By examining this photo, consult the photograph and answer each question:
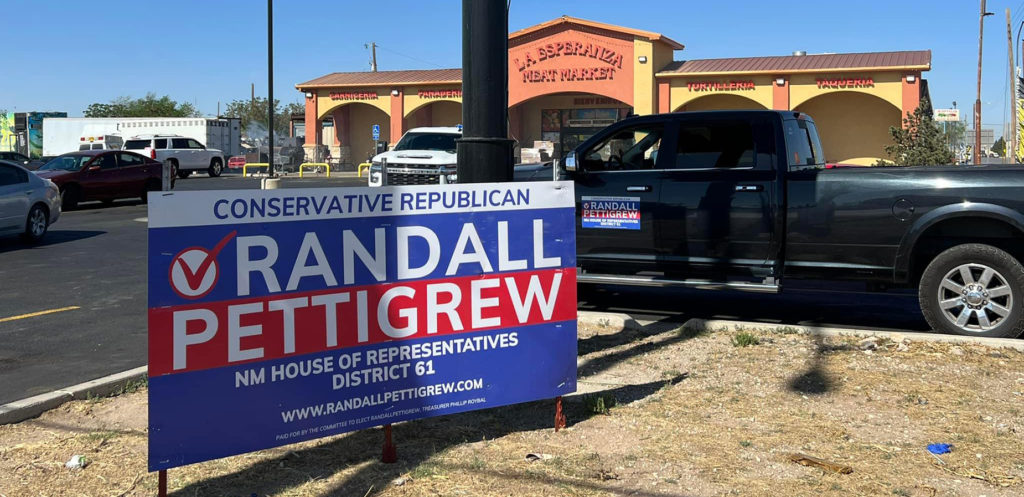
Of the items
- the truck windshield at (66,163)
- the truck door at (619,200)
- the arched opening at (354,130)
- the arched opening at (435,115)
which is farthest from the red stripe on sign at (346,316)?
the arched opening at (354,130)

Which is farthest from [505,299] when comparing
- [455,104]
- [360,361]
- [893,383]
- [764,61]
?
[455,104]

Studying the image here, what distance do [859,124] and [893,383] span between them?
3773 centimetres

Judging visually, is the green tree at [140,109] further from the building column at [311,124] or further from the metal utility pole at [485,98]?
the metal utility pole at [485,98]


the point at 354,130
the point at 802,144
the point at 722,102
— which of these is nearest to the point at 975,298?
the point at 802,144

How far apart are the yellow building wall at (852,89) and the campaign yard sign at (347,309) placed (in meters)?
36.4

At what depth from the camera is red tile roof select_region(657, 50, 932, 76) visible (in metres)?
37.9

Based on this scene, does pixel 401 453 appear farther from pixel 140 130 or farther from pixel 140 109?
pixel 140 109

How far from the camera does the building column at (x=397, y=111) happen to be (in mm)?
48750

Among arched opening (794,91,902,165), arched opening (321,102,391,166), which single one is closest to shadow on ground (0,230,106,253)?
arched opening (794,91,902,165)

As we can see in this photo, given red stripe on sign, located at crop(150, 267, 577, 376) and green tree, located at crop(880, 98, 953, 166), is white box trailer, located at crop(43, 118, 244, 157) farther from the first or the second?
red stripe on sign, located at crop(150, 267, 577, 376)

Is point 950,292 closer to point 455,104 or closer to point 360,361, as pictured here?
point 360,361

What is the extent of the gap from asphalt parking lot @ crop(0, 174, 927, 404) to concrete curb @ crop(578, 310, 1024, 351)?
2.29 feet

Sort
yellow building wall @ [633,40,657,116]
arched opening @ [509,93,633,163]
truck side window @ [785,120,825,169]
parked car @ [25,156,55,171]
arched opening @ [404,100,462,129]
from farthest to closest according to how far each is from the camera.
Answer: arched opening @ [404,100,462,129] → arched opening @ [509,93,633,163] → yellow building wall @ [633,40,657,116] → parked car @ [25,156,55,171] → truck side window @ [785,120,825,169]

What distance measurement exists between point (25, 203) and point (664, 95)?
31.1 metres
